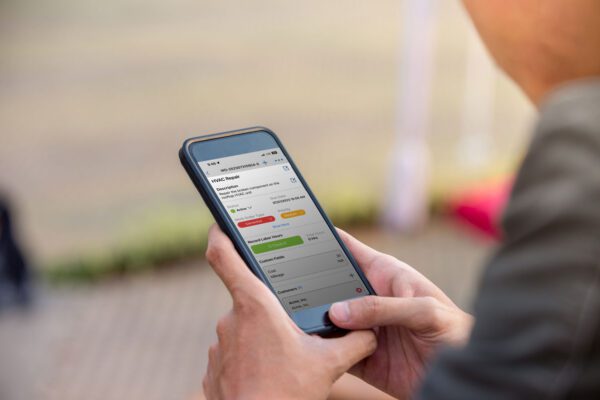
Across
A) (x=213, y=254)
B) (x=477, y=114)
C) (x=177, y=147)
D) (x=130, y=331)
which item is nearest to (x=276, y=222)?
(x=213, y=254)

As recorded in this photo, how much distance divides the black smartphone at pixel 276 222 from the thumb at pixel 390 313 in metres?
0.03

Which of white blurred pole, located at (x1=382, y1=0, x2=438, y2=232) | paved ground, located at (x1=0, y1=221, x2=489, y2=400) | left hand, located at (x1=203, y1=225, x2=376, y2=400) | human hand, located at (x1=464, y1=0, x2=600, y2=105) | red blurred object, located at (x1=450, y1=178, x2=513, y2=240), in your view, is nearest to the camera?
human hand, located at (x1=464, y1=0, x2=600, y2=105)

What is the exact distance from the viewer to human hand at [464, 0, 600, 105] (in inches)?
35.1

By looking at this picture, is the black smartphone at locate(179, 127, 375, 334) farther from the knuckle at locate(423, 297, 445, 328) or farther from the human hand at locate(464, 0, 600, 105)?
the human hand at locate(464, 0, 600, 105)

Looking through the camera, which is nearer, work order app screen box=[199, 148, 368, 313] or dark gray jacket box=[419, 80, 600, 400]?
dark gray jacket box=[419, 80, 600, 400]

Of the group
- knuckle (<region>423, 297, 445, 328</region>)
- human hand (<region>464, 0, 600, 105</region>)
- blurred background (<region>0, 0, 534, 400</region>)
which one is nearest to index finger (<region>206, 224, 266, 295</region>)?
knuckle (<region>423, 297, 445, 328</region>)

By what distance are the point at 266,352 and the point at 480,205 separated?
4.46 metres

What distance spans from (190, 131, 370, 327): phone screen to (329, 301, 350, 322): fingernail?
4cm

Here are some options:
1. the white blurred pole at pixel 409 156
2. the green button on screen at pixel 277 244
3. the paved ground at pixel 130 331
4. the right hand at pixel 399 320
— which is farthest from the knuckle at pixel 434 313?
the white blurred pole at pixel 409 156

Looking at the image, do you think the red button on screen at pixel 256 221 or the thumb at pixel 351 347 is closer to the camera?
the thumb at pixel 351 347

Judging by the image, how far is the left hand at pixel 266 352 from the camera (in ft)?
3.97

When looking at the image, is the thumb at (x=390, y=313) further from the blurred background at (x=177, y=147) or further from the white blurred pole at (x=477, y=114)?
the white blurred pole at (x=477, y=114)

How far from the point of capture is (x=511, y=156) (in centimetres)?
660

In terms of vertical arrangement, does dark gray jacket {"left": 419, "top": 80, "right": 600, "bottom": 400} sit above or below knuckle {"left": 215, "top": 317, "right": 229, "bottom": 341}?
above
